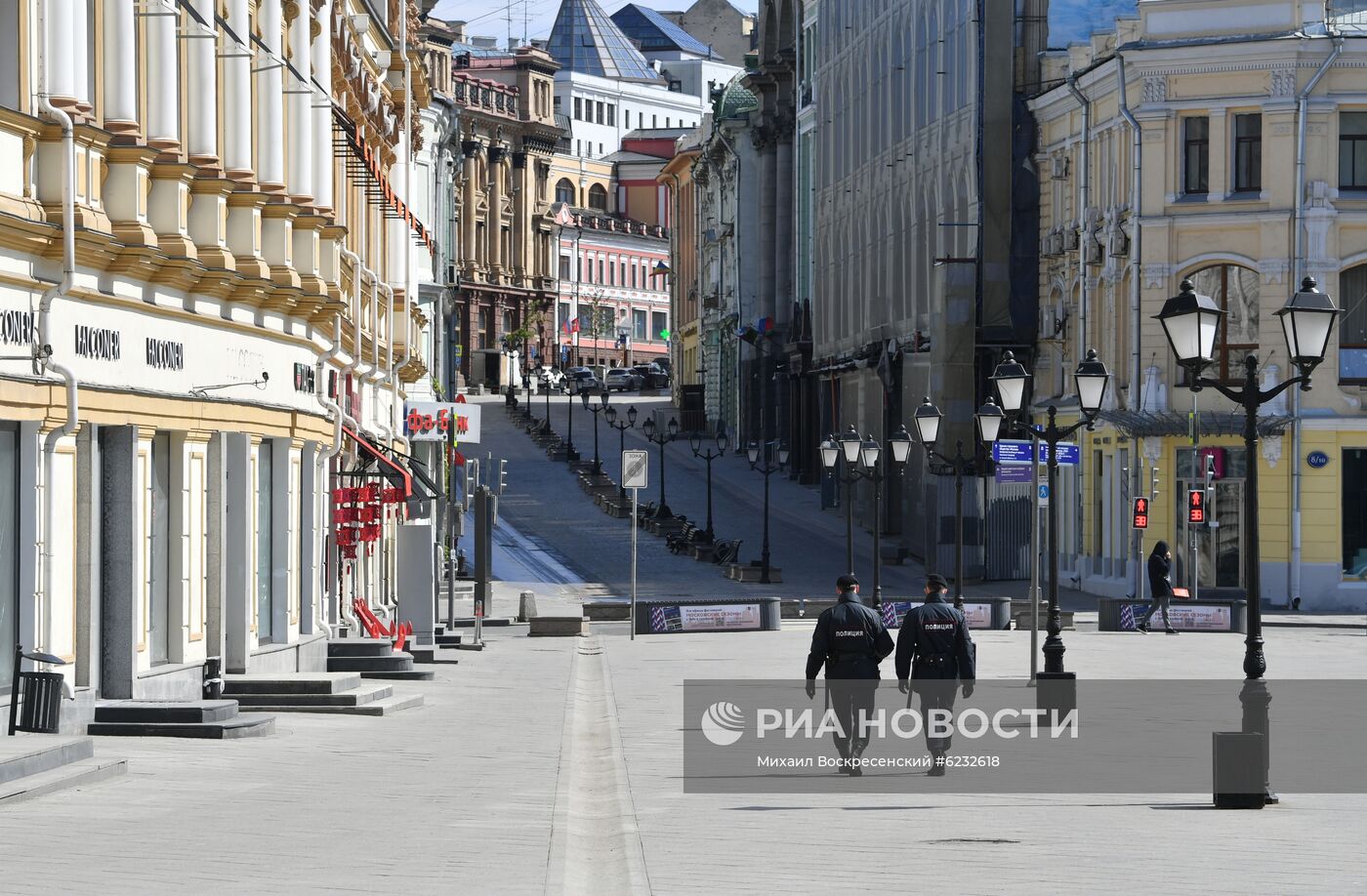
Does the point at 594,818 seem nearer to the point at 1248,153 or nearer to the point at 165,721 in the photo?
the point at 165,721

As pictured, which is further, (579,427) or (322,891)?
(579,427)

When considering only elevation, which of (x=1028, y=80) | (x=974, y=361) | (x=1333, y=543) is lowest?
(x=1333, y=543)

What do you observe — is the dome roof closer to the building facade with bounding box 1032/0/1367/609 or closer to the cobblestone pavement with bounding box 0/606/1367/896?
the building facade with bounding box 1032/0/1367/609

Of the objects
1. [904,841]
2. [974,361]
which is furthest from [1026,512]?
[904,841]

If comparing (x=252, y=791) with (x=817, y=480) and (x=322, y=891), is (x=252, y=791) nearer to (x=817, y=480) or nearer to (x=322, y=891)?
(x=322, y=891)

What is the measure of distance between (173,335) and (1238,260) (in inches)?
1290

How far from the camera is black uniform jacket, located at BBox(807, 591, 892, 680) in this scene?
58.0 feet

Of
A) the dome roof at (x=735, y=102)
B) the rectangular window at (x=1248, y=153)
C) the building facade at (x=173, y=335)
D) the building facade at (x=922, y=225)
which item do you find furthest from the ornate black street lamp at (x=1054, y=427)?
the dome roof at (x=735, y=102)

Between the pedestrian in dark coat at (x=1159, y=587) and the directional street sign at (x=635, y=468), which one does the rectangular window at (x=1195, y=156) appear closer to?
the pedestrian in dark coat at (x=1159, y=587)

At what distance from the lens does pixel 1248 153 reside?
1954 inches

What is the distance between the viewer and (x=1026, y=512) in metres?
56.6

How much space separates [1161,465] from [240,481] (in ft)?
97.7

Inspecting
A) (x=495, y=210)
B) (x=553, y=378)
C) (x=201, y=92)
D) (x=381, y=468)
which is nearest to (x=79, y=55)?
(x=201, y=92)

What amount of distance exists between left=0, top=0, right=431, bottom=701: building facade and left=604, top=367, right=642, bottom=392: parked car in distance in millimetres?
101487
